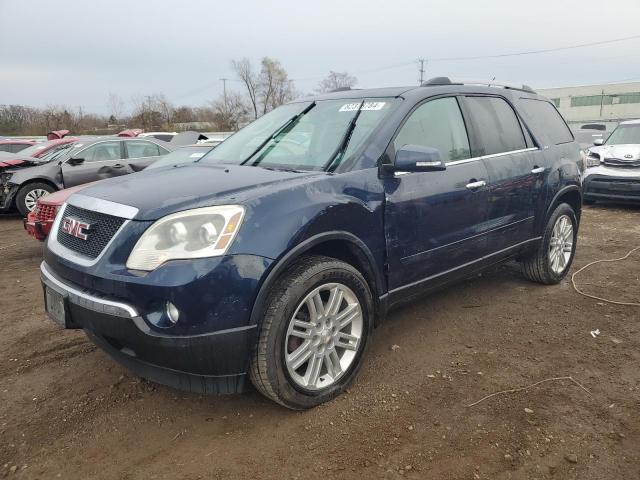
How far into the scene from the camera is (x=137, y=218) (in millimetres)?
2447

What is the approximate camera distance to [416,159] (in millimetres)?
2963

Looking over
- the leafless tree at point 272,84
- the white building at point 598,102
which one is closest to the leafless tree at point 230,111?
the leafless tree at point 272,84

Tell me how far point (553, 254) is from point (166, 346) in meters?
3.94

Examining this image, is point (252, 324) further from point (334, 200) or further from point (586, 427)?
point (586, 427)

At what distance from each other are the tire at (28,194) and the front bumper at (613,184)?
1030 centimetres

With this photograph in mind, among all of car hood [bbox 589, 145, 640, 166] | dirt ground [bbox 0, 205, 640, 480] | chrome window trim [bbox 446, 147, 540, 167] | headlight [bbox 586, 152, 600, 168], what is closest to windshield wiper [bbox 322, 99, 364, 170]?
chrome window trim [bbox 446, 147, 540, 167]

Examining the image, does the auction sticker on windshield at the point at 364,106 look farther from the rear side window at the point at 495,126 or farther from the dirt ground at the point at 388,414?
the dirt ground at the point at 388,414

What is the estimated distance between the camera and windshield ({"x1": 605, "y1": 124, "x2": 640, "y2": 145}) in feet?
32.8

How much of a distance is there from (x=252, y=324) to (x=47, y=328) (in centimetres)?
259

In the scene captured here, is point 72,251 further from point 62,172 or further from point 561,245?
point 62,172

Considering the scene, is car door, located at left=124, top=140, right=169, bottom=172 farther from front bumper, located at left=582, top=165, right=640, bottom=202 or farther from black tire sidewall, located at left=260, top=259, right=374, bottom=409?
front bumper, located at left=582, top=165, right=640, bottom=202

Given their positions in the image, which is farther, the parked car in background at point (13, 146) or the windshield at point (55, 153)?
the parked car in background at point (13, 146)

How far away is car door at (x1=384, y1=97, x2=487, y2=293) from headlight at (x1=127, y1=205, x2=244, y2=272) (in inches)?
43.3

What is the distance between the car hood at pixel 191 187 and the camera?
2494 mm
